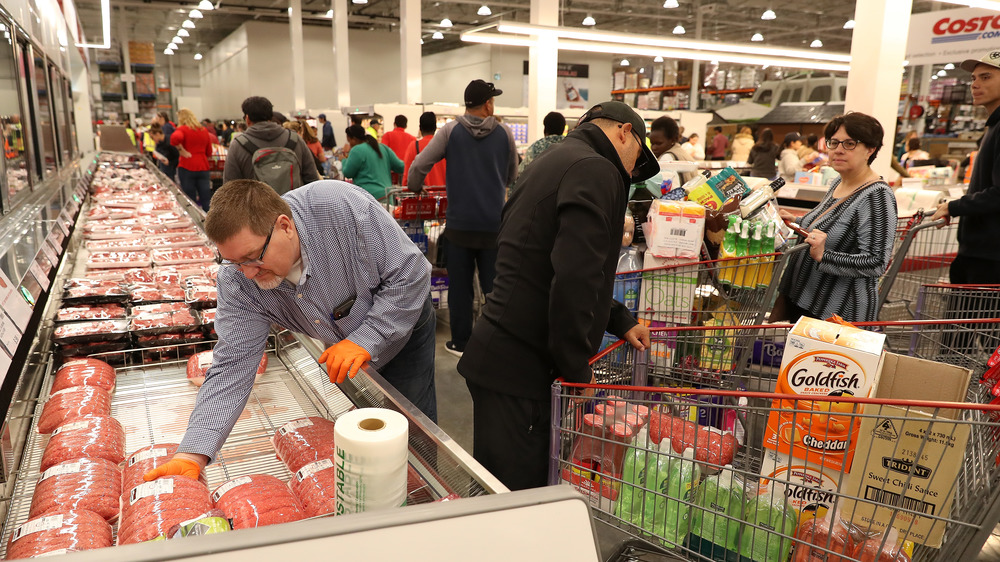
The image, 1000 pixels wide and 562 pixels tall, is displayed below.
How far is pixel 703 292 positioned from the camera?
3447 millimetres

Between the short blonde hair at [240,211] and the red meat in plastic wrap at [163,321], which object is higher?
the short blonde hair at [240,211]

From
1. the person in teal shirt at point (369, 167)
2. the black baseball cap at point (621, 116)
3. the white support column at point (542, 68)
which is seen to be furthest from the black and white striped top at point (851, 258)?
the white support column at point (542, 68)

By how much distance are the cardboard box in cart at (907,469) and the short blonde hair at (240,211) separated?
1570 millimetres

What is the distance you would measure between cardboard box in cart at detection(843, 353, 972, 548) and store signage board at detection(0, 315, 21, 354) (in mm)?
2098

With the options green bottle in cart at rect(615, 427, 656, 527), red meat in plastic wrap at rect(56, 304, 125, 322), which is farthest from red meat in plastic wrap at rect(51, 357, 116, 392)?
green bottle in cart at rect(615, 427, 656, 527)

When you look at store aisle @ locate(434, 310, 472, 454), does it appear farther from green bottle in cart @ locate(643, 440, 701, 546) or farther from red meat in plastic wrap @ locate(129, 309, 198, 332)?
green bottle in cart @ locate(643, 440, 701, 546)

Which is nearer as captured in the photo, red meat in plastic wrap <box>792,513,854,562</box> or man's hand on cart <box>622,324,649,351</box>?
red meat in plastic wrap <box>792,513,854,562</box>

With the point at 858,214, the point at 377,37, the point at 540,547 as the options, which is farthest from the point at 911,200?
the point at 377,37

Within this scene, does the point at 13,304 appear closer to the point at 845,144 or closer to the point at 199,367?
the point at 199,367

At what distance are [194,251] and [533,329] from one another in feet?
8.59

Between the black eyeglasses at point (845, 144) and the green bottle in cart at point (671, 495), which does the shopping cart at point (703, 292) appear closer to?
the black eyeglasses at point (845, 144)

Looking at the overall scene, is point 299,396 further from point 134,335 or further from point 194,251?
point 194,251

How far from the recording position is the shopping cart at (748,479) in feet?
5.26

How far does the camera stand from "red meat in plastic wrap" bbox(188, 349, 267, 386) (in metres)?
2.35
